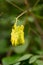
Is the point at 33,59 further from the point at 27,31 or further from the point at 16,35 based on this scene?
the point at 27,31

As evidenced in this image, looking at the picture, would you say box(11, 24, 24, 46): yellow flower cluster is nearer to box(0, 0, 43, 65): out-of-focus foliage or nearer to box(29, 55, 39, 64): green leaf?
box(29, 55, 39, 64): green leaf

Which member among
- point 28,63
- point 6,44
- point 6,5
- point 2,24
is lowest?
point 28,63

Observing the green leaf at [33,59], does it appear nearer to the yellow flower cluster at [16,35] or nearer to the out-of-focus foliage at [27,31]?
the yellow flower cluster at [16,35]

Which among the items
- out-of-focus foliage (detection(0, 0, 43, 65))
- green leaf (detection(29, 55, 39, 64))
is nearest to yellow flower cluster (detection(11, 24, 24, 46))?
green leaf (detection(29, 55, 39, 64))

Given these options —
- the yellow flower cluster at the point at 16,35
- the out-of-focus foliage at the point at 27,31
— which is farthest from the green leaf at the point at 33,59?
the out-of-focus foliage at the point at 27,31

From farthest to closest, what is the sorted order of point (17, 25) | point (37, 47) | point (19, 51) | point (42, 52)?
point (37, 47), point (19, 51), point (42, 52), point (17, 25)

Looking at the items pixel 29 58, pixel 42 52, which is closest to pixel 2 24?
pixel 42 52

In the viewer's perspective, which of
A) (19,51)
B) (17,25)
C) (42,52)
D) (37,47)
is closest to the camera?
(17,25)

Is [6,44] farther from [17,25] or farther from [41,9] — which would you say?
[17,25]

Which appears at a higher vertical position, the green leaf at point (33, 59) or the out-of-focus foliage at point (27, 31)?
the out-of-focus foliage at point (27, 31)

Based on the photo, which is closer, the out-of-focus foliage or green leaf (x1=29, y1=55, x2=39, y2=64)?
green leaf (x1=29, y1=55, x2=39, y2=64)

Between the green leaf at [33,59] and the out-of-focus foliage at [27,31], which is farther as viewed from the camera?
the out-of-focus foliage at [27,31]
